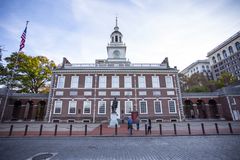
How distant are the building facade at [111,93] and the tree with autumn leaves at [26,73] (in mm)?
8254

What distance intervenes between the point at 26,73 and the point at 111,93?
2110 centimetres

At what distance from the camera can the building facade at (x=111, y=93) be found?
22.4m

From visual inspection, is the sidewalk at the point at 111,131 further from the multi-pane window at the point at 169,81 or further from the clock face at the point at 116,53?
A: the clock face at the point at 116,53

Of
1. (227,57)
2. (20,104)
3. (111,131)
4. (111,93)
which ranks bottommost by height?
(111,131)

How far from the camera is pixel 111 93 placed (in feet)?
77.0

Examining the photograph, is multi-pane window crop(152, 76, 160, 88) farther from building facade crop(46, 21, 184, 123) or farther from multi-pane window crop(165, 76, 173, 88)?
multi-pane window crop(165, 76, 173, 88)

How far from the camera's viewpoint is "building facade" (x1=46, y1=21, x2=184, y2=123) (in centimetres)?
2236

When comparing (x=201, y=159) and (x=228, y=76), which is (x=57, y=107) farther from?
(x=228, y=76)

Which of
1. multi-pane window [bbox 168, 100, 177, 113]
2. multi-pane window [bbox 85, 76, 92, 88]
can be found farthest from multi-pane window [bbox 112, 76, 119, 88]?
multi-pane window [bbox 168, 100, 177, 113]

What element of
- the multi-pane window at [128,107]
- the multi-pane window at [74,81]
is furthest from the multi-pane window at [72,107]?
the multi-pane window at [128,107]

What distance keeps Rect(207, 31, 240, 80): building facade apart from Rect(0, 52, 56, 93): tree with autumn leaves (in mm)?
75710

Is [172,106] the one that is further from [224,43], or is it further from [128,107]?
[224,43]

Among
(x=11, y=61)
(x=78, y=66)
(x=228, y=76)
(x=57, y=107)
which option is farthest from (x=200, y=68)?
(x=11, y=61)

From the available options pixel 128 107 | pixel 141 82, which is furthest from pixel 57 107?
pixel 141 82
